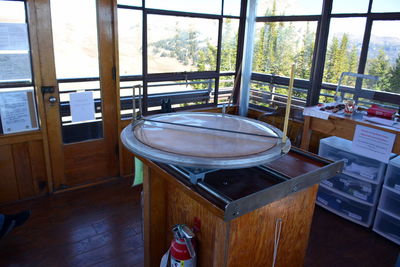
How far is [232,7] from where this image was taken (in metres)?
4.02

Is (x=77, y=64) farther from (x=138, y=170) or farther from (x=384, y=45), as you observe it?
(x=384, y=45)

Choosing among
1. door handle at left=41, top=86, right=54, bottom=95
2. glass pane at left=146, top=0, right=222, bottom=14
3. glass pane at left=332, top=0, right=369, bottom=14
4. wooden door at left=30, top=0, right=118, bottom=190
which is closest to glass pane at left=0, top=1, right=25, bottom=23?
wooden door at left=30, top=0, right=118, bottom=190

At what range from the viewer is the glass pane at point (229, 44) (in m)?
4.08

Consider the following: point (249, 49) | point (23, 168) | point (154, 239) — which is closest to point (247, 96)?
point (249, 49)

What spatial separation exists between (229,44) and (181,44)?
30.8 inches

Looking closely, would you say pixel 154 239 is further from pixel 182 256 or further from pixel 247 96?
pixel 247 96

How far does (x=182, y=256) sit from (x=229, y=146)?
0.50 meters

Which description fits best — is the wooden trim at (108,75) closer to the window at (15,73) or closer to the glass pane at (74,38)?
the glass pane at (74,38)

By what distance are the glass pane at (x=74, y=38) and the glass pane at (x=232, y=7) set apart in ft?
5.47

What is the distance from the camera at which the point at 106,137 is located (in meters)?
3.33

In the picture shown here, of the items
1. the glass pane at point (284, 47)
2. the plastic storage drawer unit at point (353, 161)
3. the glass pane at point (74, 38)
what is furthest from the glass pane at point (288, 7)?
the glass pane at point (74, 38)

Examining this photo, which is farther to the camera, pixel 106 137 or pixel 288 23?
pixel 288 23

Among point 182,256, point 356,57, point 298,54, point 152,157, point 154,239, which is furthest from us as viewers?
point 298,54

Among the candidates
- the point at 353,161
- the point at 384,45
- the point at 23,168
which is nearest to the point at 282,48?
the point at 384,45
